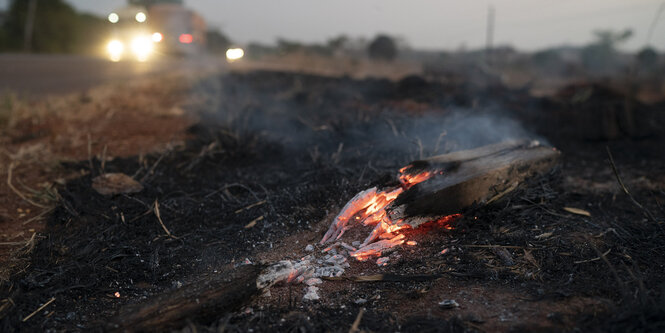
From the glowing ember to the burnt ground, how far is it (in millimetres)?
103

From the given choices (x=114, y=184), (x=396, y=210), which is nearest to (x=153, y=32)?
(x=114, y=184)

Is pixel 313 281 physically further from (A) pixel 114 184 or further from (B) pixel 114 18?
(B) pixel 114 18

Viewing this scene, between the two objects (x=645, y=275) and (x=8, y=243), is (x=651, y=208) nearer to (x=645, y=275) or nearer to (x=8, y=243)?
(x=645, y=275)

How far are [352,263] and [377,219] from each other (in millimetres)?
458

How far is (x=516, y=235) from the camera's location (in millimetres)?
3215

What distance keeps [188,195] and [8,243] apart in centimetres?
138

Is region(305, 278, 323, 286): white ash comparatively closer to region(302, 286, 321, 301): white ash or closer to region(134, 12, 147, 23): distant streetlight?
region(302, 286, 321, 301): white ash

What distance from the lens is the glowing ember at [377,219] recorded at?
10.3 ft

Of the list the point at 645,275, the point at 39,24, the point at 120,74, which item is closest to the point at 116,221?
the point at 645,275

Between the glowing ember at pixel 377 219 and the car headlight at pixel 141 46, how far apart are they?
9.99 m

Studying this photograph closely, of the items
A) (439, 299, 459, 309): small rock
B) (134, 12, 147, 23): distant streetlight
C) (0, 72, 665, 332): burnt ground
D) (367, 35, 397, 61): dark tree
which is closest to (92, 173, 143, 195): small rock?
(0, 72, 665, 332): burnt ground

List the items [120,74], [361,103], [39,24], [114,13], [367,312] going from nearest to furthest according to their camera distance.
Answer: [367,312] → [361,103] → [114,13] → [120,74] → [39,24]

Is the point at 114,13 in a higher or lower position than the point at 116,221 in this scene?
higher

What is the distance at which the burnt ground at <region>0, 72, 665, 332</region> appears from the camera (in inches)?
93.4
